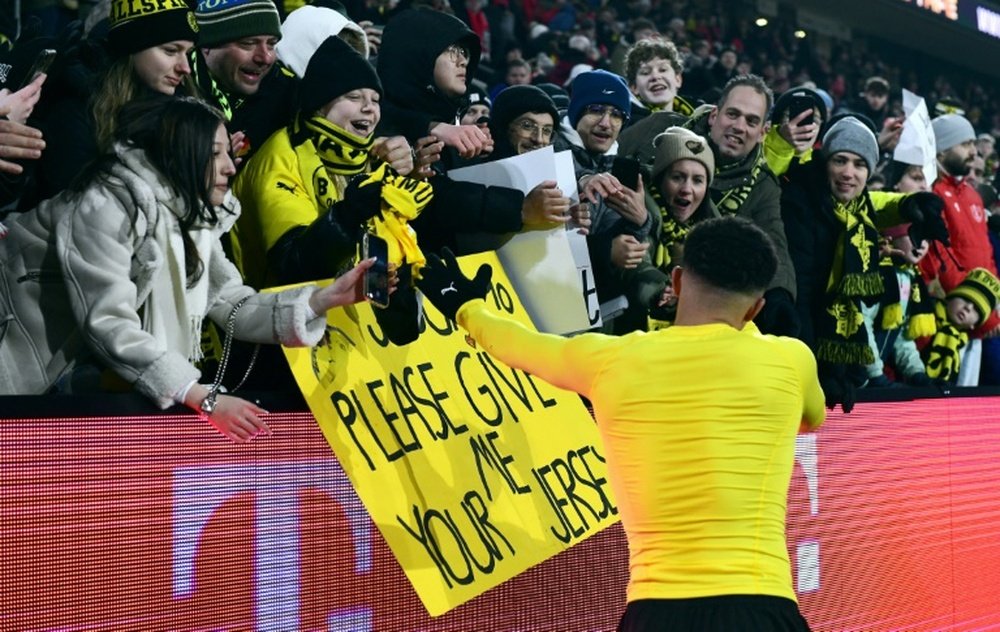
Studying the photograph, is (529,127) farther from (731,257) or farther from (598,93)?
(731,257)

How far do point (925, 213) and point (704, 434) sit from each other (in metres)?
4.27

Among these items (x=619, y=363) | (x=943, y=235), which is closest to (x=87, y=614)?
(x=619, y=363)

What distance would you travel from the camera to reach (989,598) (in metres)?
6.48

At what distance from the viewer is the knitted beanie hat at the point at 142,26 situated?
4.09 metres

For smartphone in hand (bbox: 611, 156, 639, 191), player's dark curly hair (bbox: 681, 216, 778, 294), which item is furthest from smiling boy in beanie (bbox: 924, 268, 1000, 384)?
player's dark curly hair (bbox: 681, 216, 778, 294)

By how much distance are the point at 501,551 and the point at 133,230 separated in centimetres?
142

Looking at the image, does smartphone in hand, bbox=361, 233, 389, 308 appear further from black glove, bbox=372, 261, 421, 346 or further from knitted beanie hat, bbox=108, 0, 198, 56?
knitted beanie hat, bbox=108, 0, 198, 56

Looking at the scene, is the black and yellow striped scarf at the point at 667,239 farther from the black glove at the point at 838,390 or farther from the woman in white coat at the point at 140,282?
the woman in white coat at the point at 140,282

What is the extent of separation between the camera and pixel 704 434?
329cm

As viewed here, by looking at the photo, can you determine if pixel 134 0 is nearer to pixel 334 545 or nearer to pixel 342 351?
pixel 342 351

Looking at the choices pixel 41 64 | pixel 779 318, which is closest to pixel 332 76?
pixel 41 64

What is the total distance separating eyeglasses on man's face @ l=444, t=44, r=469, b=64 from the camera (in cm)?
532

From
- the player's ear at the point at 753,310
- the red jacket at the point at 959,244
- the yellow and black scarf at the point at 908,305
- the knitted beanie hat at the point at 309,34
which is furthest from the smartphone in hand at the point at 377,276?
the red jacket at the point at 959,244

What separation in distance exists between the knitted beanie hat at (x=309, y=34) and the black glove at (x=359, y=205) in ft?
5.36
